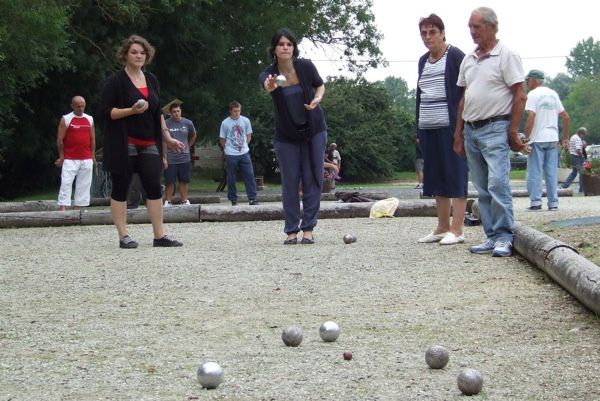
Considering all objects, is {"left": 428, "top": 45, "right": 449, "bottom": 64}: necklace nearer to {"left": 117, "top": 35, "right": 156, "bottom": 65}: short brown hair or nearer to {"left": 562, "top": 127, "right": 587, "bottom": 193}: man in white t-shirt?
{"left": 117, "top": 35, "right": 156, "bottom": 65}: short brown hair

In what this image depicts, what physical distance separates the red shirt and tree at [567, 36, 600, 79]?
17442 centimetres

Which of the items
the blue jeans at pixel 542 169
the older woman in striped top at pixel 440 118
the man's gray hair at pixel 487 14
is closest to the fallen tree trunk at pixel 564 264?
the older woman in striped top at pixel 440 118

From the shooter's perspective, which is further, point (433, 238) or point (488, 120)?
point (433, 238)

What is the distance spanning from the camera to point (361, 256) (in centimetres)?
839

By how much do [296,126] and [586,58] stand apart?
18120 cm

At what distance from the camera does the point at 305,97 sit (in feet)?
30.9

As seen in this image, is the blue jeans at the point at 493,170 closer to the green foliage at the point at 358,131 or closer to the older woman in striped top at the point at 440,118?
the older woman in striped top at the point at 440,118

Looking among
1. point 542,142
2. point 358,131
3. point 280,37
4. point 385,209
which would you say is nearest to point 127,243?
point 280,37

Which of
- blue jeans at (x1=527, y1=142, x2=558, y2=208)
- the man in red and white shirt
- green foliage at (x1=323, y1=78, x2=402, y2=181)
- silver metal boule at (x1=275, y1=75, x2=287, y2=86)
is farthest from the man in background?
green foliage at (x1=323, y1=78, x2=402, y2=181)

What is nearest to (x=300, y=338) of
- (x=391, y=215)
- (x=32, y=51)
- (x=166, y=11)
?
(x=391, y=215)

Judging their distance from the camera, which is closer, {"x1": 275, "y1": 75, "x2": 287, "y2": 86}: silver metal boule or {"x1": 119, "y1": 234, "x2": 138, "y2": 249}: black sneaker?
{"x1": 275, "y1": 75, "x2": 287, "y2": 86}: silver metal boule

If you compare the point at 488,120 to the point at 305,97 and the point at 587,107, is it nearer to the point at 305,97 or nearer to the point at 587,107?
the point at 305,97

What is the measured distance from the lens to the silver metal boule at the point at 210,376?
12.8 feet

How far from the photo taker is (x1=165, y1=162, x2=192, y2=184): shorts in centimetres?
1622
